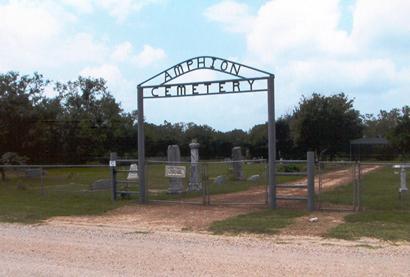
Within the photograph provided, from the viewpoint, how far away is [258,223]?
13312mm

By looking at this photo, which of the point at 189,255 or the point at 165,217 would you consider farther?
the point at 165,217

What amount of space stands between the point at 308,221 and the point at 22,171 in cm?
2262

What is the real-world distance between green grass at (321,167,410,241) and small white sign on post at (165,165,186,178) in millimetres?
4641

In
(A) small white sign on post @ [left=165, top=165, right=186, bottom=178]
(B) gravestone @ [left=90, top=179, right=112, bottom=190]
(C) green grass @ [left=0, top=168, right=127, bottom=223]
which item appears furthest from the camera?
(B) gravestone @ [left=90, top=179, right=112, bottom=190]

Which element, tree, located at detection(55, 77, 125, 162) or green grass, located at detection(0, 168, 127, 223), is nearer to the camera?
green grass, located at detection(0, 168, 127, 223)

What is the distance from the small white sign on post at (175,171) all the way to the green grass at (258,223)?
4.30 metres

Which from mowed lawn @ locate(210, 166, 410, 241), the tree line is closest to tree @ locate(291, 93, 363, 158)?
the tree line

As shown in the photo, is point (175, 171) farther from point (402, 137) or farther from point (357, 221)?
point (402, 137)

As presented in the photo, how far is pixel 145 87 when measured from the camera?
18750mm

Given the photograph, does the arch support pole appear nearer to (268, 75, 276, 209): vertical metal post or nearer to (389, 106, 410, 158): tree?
(268, 75, 276, 209): vertical metal post

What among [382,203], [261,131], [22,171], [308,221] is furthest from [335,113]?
[308,221]

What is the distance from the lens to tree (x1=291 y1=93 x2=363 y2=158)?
5984 centimetres

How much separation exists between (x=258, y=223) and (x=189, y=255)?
13.4ft

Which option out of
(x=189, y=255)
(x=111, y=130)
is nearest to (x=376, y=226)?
(x=189, y=255)
